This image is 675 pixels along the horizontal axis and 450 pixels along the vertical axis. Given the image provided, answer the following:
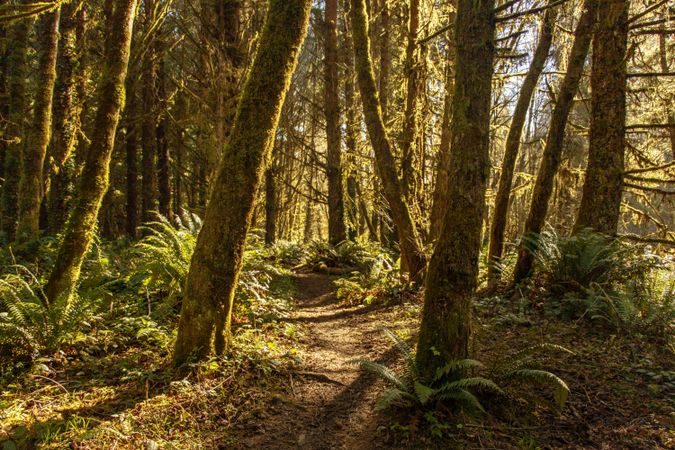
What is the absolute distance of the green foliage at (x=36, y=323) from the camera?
4.04 metres

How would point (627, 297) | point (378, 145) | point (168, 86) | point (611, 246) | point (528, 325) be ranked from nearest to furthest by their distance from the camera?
point (627, 297), point (528, 325), point (611, 246), point (378, 145), point (168, 86)

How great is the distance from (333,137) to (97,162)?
8599mm

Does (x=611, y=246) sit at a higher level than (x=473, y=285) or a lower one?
higher

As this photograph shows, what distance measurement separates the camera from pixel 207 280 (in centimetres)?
420

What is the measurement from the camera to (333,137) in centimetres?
1274

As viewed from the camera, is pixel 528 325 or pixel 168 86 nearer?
pixel 528 325

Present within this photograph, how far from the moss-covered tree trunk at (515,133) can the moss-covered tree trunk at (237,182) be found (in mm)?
5115

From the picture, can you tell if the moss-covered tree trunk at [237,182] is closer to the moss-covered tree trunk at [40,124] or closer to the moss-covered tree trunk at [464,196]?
the moss-covered tree trunk at [464,196]

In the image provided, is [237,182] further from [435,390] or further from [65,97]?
[65,97]

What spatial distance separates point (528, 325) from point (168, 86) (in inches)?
735

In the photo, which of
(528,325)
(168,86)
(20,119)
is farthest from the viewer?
(168,86)

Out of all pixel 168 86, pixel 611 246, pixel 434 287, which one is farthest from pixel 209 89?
pixel 168 86

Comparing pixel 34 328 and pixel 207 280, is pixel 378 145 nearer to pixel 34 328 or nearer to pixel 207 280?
pixel 207 280

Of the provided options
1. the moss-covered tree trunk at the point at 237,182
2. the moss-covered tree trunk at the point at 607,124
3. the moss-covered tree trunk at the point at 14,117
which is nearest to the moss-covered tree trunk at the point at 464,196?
the moss-covered tree trunk at the point at 237,182
